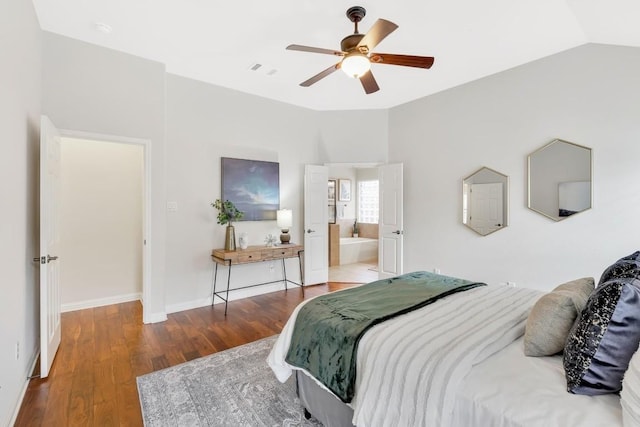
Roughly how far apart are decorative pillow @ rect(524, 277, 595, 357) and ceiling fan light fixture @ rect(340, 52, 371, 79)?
1953 millimetres

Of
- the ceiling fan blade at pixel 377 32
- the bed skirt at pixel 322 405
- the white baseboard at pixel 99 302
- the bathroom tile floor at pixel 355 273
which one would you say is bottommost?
the bathroom tile floor at pixel 355 273

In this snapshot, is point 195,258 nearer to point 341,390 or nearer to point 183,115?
point 183,115

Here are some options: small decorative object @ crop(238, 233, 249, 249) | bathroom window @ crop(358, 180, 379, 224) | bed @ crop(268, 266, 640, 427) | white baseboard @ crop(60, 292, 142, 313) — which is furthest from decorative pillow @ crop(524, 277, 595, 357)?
bathroom window @ crop(358, 180, 379, 224)

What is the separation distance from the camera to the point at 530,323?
54.1 inches

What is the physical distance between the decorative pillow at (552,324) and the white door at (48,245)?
313 centimetres

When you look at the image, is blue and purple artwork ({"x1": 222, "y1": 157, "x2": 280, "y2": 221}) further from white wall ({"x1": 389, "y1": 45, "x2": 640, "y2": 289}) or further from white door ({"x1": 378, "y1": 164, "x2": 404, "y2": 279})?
white wall ({"x1": 389, "y1": 45, "x2": 640, "y2": 289})

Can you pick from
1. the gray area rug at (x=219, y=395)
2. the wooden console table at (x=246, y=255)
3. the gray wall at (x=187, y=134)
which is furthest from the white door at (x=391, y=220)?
the gray area rug at (x=219, y=395)

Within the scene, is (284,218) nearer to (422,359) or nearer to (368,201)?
(422,359)

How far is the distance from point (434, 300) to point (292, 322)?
92 cm

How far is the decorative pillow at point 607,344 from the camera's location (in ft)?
3.41

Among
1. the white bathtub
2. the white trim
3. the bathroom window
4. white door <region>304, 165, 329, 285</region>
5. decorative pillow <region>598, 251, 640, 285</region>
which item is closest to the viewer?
decorative pillow <region>598, 251, 640, 285</region>

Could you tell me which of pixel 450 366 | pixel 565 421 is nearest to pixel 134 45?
pixel 450 366

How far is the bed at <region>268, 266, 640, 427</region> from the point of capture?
102 cm

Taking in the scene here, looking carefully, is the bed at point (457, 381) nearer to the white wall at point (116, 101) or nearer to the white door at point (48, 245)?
the white door at point (48, 245)
